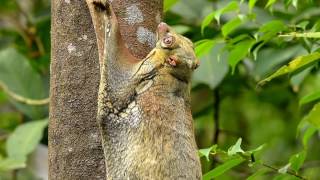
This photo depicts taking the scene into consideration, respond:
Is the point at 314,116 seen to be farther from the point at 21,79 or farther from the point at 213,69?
the point at 21,79

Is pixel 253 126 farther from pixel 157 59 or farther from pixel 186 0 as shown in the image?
pixel 157 59

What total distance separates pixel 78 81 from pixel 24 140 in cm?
179

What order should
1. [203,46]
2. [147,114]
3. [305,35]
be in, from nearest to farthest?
1. [147,114]
2. [305,35]
3. [203,46]

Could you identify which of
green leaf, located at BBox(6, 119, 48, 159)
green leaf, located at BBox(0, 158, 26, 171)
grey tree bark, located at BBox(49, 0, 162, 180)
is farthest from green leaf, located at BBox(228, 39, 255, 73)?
green leaf, located at BBox(6, 119, 48, 159)

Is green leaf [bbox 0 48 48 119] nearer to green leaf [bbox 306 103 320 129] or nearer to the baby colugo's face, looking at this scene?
green leaf [bbox 306 103 320 129]

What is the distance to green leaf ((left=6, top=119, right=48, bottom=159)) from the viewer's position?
415cm

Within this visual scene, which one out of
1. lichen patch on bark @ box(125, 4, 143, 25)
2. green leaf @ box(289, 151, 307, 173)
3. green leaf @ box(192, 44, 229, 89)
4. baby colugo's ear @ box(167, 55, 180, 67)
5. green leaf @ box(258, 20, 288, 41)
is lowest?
green leaf @ box(289, 151, 307, 173)

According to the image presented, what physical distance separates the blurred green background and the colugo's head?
68 cm

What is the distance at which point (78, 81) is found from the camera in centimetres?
248

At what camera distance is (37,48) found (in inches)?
201

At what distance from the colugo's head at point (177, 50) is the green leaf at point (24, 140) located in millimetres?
1969

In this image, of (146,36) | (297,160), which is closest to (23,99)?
(297,160)

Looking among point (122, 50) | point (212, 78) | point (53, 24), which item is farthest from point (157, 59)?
point (212, 78)

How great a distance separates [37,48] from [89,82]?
8.83 ft
